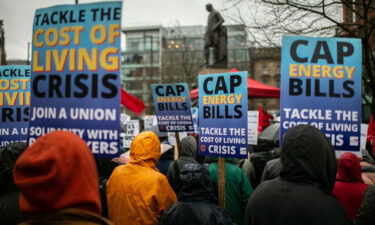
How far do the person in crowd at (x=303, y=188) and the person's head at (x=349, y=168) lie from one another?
59.4 inches

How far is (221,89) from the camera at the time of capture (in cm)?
466

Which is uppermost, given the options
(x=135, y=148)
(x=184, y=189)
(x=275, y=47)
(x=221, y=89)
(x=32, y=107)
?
(x=275, y=47)

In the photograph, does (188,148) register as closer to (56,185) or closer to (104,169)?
(104,169)

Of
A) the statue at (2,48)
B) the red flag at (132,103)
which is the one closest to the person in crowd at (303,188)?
the red flag at (132,103)

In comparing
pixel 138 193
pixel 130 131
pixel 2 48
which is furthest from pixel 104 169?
pixel 2 48

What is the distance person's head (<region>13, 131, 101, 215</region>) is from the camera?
1.63 meters

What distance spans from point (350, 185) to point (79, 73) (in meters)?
2.94

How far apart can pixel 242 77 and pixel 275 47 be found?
5673 mm

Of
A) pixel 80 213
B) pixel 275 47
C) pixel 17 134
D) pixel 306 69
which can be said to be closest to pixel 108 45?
pixel 80 213

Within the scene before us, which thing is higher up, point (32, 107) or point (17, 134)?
point (32, 107)

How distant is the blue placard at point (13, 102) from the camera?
4.64 metres

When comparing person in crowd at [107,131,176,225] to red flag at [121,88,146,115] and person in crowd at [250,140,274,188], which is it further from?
red flag at [121,88,146,115]

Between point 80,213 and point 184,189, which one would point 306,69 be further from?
point 80,213

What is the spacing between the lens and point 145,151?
142 inches
